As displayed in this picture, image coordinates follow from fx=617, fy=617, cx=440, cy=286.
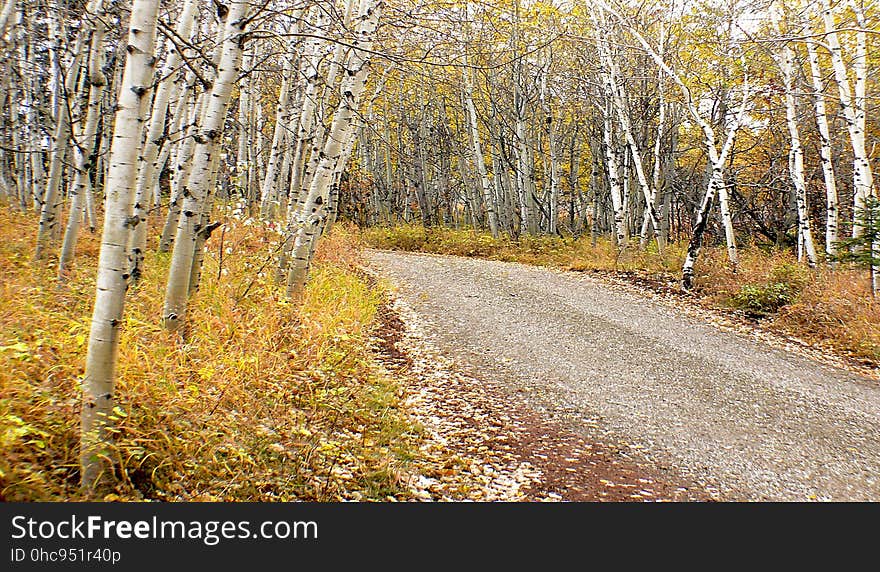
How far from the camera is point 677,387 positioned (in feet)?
23.1

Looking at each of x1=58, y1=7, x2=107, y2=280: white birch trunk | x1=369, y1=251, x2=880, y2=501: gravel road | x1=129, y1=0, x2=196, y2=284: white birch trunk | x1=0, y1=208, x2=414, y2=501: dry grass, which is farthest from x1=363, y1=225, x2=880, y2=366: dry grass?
x1=58, y1=7, x2=107, y2=280: white birch trunk

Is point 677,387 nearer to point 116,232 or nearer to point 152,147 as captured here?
point 116,232

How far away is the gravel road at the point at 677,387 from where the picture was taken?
201 inches

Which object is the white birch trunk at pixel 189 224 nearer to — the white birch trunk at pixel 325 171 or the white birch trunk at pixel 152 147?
the white birch trunk at pixel 152 147

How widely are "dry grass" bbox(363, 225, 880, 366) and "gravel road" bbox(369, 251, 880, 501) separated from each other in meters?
1.02

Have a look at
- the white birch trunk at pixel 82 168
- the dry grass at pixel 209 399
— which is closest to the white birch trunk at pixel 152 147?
the dry grass at pixel 209 399

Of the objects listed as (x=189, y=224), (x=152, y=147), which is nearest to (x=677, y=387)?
(x=189, y=224)

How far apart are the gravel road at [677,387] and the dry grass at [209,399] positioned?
1.98 metres

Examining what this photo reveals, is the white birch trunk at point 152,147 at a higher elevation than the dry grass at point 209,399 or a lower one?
higher

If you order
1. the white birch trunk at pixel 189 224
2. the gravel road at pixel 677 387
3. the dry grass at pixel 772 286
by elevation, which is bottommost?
the gravel road at pixel 677 387

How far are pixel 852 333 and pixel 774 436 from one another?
4226 millimetres

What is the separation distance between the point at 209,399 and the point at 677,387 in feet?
16.7

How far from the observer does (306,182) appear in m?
10.9

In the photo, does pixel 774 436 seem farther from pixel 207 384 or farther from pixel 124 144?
pixel 124 144
